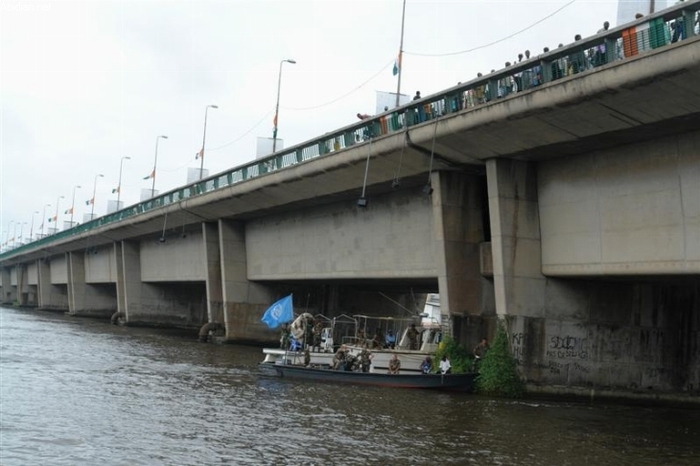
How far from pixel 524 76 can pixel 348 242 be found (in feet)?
58.8

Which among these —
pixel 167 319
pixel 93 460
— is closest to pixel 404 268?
pixel 93 460

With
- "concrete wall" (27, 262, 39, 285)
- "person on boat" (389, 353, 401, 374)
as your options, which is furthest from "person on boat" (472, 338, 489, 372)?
"concrete wall" (27, 262, 39, 285)

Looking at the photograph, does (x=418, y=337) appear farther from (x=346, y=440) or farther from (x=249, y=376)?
(x=346, y=440)

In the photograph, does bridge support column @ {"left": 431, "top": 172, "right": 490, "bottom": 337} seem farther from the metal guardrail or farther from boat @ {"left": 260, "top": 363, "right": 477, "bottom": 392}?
the metal guardrail

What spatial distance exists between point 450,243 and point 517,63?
27.1 feet

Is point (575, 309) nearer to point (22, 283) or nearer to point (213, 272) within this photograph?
point (213, 272)

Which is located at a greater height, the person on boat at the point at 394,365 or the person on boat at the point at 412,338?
the person on boat at the point at 412,338

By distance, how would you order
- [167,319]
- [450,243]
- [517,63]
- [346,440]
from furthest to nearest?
[167,319] → [450,243] → [517,63] → [346,440]

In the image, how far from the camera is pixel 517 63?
24344 mm

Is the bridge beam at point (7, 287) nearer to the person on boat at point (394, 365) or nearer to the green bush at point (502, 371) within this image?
the person on boat at point (394, 365)

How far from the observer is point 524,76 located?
23906 mm

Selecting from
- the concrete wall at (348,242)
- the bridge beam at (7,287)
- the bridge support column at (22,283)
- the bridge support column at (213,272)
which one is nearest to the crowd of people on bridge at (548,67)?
the concrete wall at (348,242)

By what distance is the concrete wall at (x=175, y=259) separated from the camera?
5953cm

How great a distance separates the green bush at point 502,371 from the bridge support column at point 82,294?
73.5 metres
